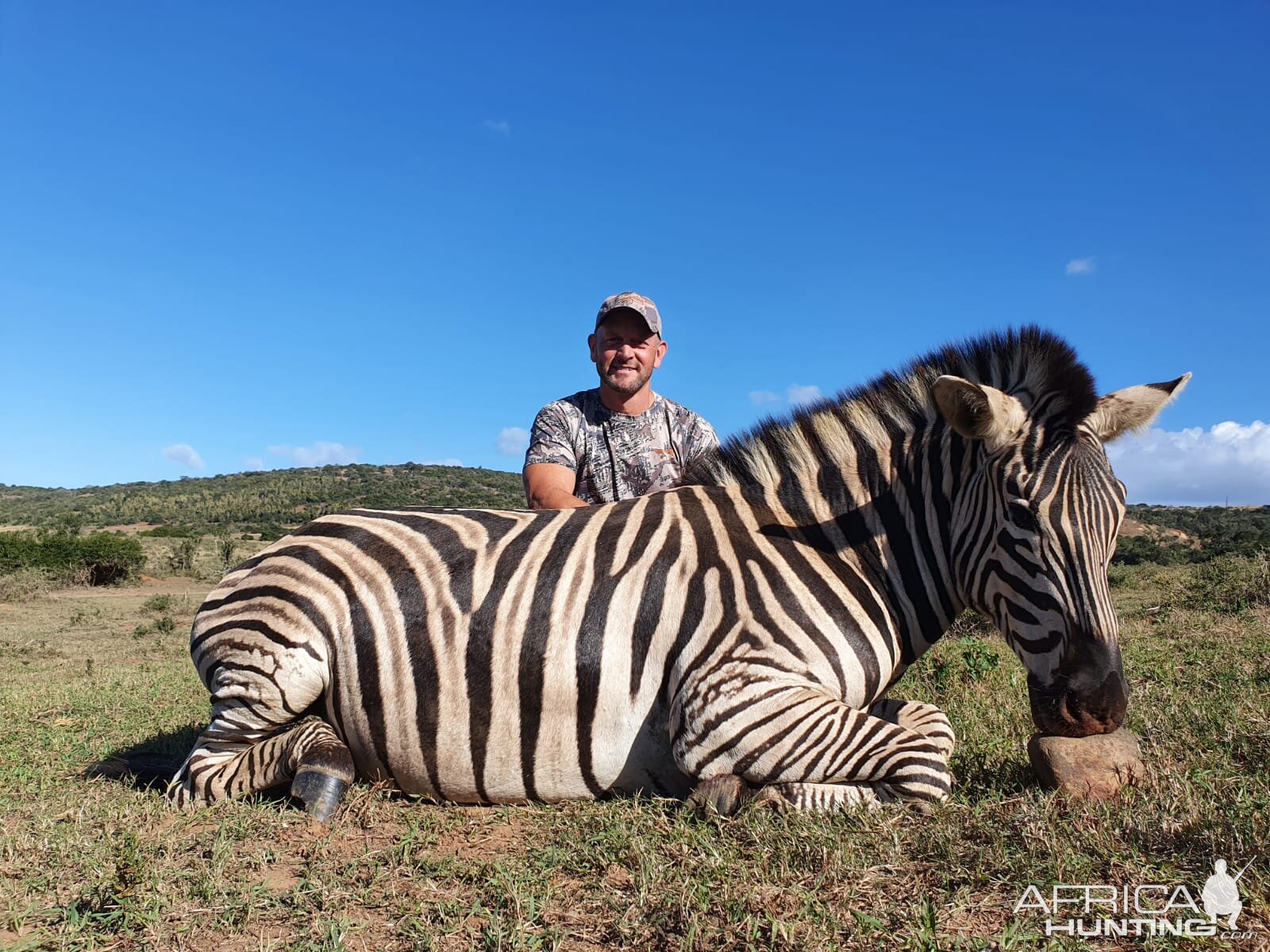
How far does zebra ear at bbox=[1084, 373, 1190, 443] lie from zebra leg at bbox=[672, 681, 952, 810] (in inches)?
57.5

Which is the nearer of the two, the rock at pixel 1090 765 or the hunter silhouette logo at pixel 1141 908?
the hunter silhouette logo at pixel 1141 908

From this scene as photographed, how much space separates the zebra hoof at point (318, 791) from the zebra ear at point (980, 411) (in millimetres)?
2905

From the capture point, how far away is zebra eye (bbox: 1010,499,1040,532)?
3.10m

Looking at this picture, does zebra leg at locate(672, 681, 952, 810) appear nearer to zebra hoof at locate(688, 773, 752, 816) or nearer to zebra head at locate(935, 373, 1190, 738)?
zebra hoof at locate(688, 773, 752, 816)

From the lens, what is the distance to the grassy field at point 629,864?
2.33m

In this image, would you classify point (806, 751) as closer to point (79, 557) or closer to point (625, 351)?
point (625, 351)

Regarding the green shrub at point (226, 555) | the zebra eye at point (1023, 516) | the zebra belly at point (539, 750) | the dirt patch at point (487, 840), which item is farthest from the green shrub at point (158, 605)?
the zebra eye at point (1023, 516)

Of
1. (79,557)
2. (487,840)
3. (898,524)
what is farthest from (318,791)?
(79,557)

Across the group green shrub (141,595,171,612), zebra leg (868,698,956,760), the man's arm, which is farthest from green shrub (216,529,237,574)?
zebra leg (868,698,956,760)

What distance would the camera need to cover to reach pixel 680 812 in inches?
124

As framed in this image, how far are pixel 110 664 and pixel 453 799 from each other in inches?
317

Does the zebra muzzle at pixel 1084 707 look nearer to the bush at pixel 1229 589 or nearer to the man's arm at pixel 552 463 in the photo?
the man's arm at pixel 552 463

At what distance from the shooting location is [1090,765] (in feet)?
9.82

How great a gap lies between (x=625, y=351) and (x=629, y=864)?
12.5 feet
